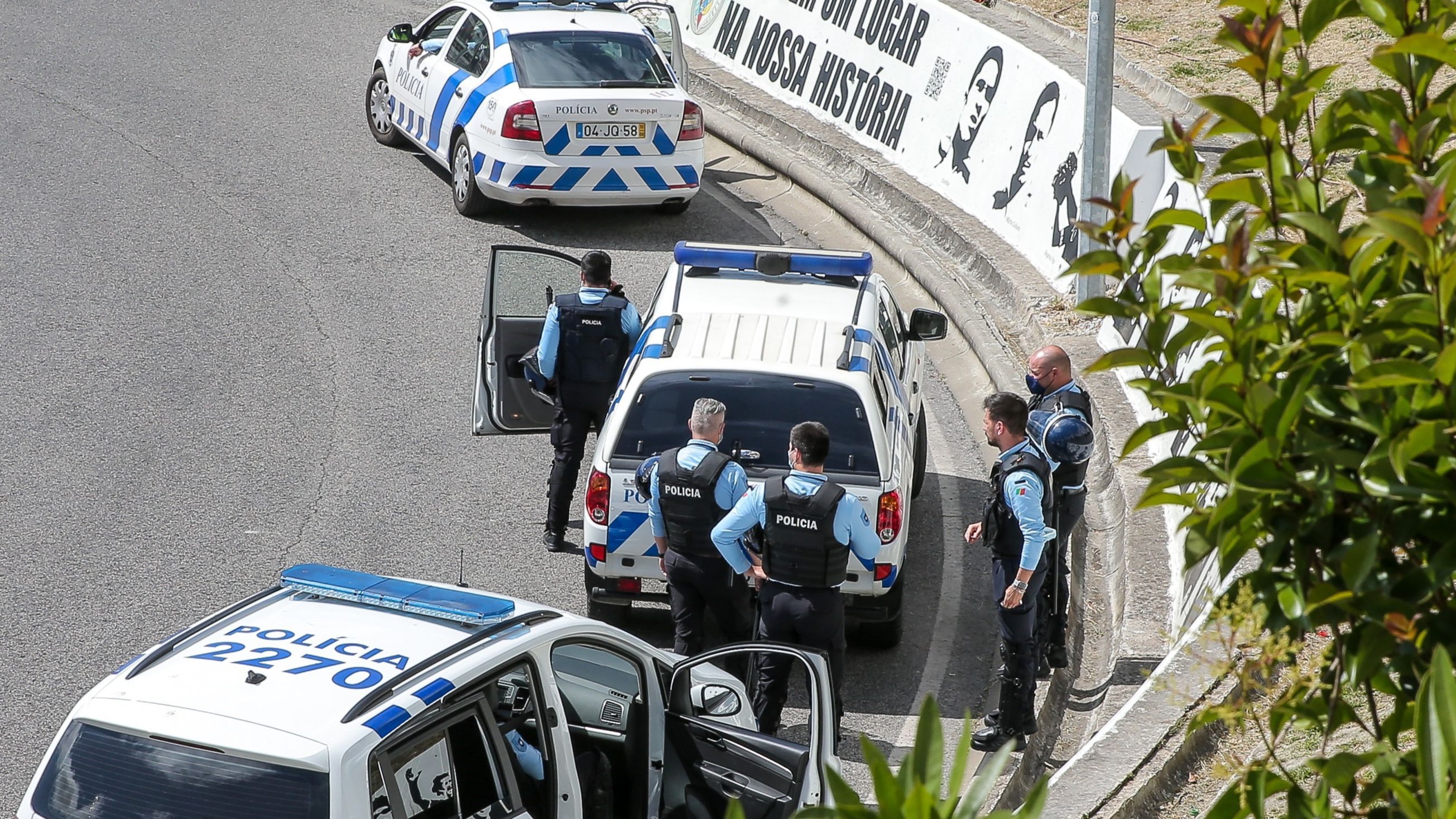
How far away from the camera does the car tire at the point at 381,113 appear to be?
54.0 feet

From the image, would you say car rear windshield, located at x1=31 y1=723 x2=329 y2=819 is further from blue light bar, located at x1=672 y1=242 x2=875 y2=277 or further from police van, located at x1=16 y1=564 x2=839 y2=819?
blue light bar, located at x1=672 y1=242 x2=875 y2=277

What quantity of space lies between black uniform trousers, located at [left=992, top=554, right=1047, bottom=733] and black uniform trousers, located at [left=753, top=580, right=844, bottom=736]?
86 cm

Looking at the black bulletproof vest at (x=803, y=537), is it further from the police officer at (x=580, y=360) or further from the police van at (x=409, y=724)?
the police officer at (x=580, y=360)

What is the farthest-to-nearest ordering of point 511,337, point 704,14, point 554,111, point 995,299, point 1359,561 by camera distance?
point 704,14 < point 554,111 < point 995,299 < point 511,337 < point 1359,561

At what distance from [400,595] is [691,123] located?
9.31 m

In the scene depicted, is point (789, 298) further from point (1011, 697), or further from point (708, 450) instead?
point (1011, 697)

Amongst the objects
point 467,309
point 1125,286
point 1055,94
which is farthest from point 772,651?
point 1055,94

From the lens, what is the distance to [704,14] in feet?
63.3

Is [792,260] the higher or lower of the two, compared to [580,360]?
higher


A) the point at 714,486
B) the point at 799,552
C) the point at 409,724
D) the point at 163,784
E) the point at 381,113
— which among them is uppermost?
the point at 381,113

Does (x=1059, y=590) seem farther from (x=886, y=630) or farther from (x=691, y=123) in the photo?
(x=691, y=123)

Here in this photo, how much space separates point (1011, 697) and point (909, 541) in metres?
2.42

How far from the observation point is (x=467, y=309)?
12789mm

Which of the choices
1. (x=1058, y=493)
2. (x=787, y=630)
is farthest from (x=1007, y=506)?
(x=787, y=630)
